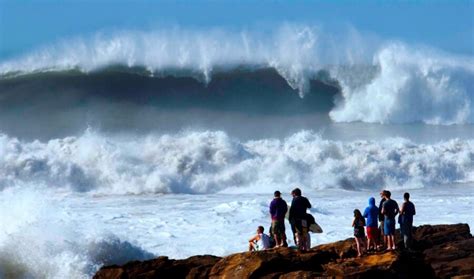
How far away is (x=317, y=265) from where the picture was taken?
369 inches

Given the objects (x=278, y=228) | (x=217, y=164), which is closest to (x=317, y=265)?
(x=278, y=228)

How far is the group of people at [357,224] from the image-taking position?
1103cm

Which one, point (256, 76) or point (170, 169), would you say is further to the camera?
point (256, 76)

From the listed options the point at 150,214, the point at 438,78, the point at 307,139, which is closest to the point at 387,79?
the point at 438,78

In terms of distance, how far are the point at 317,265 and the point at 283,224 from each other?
189 centimetres

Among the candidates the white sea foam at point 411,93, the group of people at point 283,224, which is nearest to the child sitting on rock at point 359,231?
the group of people at point 283,224

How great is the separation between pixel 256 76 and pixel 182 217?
15304 millimetres

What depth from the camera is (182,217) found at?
52.1 ft

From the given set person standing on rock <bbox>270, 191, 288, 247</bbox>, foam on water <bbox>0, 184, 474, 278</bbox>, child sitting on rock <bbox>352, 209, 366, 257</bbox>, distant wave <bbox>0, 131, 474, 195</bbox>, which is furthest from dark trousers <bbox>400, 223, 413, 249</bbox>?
distant wave <bbox>0, 131, 474, 195</bbox>

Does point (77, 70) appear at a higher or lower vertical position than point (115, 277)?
higher

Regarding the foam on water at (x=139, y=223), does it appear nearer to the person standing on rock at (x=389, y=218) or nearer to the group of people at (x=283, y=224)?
the group of people at (x=283, y=224)

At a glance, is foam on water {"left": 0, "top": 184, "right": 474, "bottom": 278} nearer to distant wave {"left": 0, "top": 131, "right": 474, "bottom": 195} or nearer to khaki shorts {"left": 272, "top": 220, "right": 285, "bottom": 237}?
distant wave {"left": 0, "top": 131, "right": 474, "bottom": 195}

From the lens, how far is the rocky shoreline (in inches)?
353

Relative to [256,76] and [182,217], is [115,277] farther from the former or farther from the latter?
[256,76]
